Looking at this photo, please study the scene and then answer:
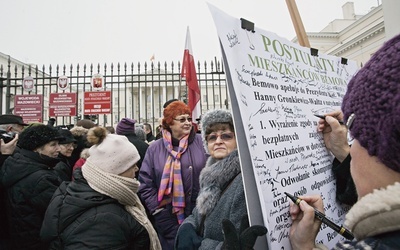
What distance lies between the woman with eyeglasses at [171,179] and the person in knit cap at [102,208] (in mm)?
793

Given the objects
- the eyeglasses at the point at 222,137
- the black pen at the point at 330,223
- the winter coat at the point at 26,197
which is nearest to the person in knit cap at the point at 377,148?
the black pen at the point at 330,223

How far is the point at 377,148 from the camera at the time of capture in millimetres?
695

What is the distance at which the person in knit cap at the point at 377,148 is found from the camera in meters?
0.64

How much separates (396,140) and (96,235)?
1.67 meters

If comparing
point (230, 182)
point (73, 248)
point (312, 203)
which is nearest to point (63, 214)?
point (73, 248)

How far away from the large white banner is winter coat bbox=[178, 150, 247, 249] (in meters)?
0.35

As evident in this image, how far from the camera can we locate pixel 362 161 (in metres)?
0.77

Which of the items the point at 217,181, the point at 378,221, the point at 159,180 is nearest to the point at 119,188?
the point at 217,181

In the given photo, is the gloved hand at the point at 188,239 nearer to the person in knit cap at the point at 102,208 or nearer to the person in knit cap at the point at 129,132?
the person in knit cap at the point at 102,208

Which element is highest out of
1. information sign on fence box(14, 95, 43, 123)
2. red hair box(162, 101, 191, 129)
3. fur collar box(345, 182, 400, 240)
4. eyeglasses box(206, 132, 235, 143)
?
information sign on fence box(14, 95, 43, 123)

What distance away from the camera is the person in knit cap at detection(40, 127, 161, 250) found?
1691mm

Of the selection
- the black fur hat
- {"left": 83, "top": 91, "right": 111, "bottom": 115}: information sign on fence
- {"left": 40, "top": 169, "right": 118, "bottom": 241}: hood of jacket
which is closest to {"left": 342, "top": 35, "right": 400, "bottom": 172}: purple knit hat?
{"left": 40, "top": 169, "right": 118, "bottom": 241}: hood of jacket

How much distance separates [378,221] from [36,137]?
327cm

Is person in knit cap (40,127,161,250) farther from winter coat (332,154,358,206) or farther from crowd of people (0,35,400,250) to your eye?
winter coat (332,154,358,206)
